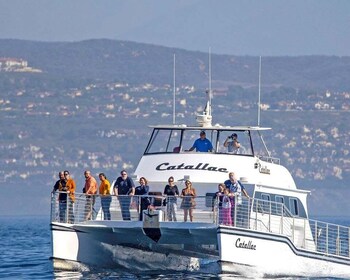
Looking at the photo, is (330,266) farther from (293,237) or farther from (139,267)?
(139,267)

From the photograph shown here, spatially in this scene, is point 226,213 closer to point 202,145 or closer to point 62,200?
point 202,145

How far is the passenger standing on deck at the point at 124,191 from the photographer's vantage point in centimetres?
4225

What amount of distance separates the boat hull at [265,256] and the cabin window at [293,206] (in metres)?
1.75

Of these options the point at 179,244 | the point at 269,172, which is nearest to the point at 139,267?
the point at 179,244

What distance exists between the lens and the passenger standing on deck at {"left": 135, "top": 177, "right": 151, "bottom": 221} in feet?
137

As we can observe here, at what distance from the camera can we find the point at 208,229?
134ft

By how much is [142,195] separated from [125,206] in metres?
0.73

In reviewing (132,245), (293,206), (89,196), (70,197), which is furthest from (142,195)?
(293,206)

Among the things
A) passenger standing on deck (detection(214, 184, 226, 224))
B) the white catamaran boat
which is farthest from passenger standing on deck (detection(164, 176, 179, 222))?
passenger standing on deck (detection(214, 184, 226, 224))

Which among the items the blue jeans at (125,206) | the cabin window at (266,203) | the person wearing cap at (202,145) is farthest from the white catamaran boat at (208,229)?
the blue jeans at (125,206)

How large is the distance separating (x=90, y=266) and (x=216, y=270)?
13.7 ft

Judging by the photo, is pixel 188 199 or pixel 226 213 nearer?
pixel 226 213

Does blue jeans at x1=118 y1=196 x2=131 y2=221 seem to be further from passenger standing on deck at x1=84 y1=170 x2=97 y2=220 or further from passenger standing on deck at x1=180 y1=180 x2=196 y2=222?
passenger standing on deck at x1=180 y1=180 x2=196 y2=222

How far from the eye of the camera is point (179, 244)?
4391 cm
